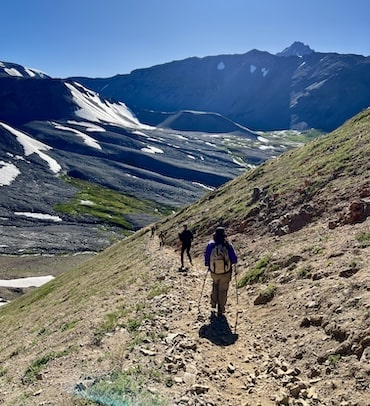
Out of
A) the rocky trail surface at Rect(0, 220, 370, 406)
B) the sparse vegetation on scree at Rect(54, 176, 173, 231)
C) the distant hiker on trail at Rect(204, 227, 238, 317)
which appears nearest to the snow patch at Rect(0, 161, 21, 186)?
the sparse vegetation on scree at Rect(54, 176, 173, 231)

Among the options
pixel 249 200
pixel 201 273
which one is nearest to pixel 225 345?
pixel 201 273

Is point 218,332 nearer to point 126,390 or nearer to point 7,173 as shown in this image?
point 126,390

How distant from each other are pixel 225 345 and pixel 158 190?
178 meters

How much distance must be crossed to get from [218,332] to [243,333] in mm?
883

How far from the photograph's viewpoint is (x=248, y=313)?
17.5 metres

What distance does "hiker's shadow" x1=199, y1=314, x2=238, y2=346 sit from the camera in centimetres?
1488

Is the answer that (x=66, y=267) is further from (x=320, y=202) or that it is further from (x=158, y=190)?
(x=158, y=190)

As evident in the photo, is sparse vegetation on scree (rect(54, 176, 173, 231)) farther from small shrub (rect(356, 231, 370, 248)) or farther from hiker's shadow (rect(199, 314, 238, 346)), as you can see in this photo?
hiker's shadow (rect(199, 314, 238, 346))

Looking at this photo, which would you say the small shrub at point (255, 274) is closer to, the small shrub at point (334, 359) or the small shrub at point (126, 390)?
the small shrub at point (334, 359)

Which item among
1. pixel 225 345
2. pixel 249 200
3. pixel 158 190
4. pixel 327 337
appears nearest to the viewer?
pixel 327 337

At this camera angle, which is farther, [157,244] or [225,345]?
[157,244]

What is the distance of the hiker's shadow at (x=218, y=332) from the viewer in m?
14.9

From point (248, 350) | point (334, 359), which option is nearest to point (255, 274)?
point (248, 350)

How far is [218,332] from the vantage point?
15.5m
